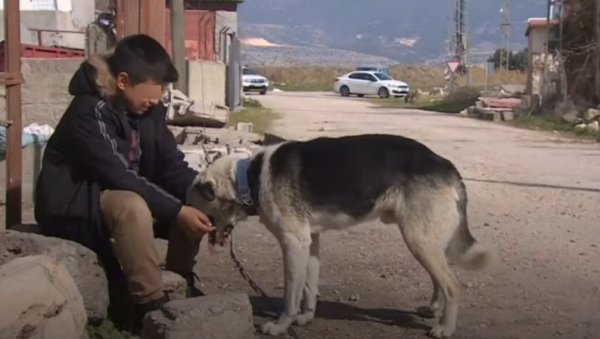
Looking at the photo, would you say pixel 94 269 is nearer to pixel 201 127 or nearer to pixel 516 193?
pixel 516 193

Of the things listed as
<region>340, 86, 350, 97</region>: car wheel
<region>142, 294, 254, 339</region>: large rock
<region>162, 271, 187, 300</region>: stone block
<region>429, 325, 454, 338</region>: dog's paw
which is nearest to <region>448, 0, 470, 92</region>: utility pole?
<region>340, 86, 350, 97</region>: car wheel

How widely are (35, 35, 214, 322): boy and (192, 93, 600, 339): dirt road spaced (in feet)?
3.55

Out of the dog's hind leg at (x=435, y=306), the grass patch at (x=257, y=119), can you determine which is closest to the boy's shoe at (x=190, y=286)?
the dog's hind leg at (x=435, y=306)

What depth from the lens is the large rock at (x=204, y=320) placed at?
15.7 ft

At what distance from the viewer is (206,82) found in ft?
85.5

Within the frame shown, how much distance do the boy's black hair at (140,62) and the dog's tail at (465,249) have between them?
73.6 inches

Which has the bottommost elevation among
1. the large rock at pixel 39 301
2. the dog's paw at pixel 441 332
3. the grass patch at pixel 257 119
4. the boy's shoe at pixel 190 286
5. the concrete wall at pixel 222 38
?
the dog's paw at pixel 441 332

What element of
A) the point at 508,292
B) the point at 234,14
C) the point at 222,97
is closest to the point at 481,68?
the point at 234,14

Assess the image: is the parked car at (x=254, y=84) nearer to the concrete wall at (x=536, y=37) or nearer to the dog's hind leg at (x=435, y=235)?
the concrete wall at (x=536, y=37)

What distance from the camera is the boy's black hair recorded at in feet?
17.0

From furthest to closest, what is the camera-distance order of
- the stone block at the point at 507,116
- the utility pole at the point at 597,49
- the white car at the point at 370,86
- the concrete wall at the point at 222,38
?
the white car at the point at 370,86, the concrete wall at the point at 222,38, the stone block at the point at 507,116, the utility pole at the point at 597,49

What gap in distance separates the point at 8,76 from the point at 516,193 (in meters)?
7.67

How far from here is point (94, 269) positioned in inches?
208

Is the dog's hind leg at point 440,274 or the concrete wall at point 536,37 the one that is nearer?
the dog's hind leg at point 440,274
